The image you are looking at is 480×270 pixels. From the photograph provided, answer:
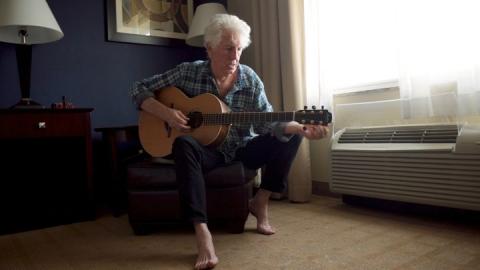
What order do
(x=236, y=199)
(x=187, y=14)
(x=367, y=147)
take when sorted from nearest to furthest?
1. (x=236, y=199)
2. (x=367, y=147)
3. (x=187, y=14)

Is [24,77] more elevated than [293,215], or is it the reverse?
[24,77]

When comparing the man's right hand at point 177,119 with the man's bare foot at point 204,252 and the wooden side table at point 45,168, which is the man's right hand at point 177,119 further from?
the wooden side table at point 45,168

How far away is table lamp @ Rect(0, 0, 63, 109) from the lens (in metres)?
1.80

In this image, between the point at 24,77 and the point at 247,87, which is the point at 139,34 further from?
the point at 247,87

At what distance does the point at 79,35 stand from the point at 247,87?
4.62 feet

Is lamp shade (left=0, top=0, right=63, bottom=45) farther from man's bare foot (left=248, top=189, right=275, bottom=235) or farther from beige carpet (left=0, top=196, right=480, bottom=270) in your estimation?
man's bare foot (left=248, top=189, right=275, bottom=235)

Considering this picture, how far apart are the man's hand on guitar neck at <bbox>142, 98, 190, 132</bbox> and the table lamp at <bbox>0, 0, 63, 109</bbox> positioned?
739 millimetres

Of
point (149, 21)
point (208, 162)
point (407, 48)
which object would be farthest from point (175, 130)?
point (149, 21)

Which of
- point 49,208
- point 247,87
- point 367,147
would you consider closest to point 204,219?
point 247,87

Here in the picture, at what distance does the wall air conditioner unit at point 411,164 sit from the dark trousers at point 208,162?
1.56 feet

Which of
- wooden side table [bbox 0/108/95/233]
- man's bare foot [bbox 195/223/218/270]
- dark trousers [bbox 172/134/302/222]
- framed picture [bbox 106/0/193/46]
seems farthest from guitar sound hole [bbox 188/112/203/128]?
framed picture [bbox 106/0/193/46]

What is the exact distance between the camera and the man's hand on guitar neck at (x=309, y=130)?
130 cm

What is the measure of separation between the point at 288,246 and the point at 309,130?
0.44 metres

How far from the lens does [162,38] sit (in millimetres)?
2650
